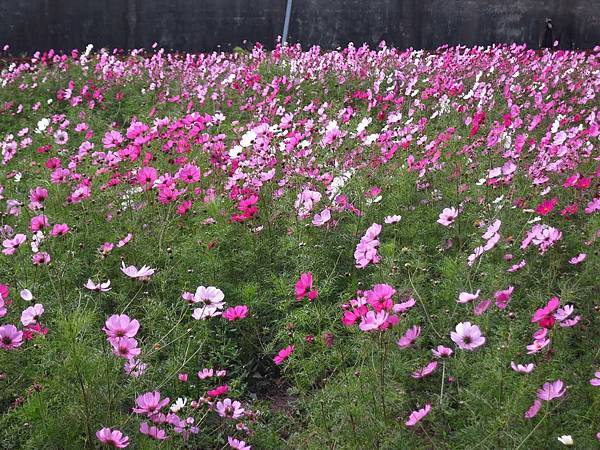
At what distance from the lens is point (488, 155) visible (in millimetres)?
3607

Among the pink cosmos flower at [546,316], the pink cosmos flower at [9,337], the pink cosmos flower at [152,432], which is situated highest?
the pink cosmos flower at [546,316]

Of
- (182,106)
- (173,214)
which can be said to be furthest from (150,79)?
(173,214)

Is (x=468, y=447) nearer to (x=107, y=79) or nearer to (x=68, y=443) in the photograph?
(x=68, y=443)

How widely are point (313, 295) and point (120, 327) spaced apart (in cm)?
51

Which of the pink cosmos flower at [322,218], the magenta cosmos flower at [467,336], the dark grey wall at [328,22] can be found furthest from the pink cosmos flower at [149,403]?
the dark grey wall at [328,22]

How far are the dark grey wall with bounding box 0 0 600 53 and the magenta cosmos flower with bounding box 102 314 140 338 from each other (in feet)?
40.3

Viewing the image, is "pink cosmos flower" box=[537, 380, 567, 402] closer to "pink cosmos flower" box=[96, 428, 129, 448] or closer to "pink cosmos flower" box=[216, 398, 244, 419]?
"pink cosmos flower" box=[216, 398, 244, 419]

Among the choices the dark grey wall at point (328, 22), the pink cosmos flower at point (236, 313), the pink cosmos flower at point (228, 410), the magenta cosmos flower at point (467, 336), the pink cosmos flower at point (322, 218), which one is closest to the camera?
the magenta cosmos flower at point (467, 336)

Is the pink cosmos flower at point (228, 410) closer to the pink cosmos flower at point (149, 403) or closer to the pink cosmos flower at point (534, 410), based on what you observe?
the pink cosmos flower at point (149, 403)

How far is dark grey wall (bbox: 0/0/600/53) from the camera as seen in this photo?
1321 centimetres

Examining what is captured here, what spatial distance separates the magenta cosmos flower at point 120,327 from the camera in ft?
5.90

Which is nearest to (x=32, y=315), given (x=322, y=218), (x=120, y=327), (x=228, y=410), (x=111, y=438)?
(x=120, y=327)

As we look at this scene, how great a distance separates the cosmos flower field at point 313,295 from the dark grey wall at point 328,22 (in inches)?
352

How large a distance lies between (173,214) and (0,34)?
11.0 meters
